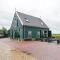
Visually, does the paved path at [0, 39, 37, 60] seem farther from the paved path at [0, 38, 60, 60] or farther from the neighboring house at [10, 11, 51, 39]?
the neighboring house at [10, 11, 51, 39]

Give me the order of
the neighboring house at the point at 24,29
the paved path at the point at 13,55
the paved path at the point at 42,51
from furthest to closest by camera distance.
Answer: the neighboring house at the point at 24,29 → the paved path at the point at 42,51 → the paved path at the point at 13,55

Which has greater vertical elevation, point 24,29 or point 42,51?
point 24,29

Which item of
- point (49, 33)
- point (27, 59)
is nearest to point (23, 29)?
point (49, 33)

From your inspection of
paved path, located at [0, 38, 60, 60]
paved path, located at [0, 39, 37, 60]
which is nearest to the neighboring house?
paved path, located at [0, 38, 60, 60]

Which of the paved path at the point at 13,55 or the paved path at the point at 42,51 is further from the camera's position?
the paved path at the point at 42,51

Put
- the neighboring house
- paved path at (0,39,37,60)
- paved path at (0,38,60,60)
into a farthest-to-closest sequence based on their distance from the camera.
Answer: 1. the neighboring house
2. paved path at (0,38,60,60)
3. paved path at (0,39,37,60)

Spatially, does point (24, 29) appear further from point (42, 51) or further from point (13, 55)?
point (13, 55)

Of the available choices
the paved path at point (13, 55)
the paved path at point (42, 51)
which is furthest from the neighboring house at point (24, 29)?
the paved path at point (13, 55)

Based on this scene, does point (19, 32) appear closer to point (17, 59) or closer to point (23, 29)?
point (23, 29)

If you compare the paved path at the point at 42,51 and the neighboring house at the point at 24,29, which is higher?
the neighboring house at the point at 24,29

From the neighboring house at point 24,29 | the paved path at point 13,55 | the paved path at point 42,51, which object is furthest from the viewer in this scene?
the neighboring house at point 24,29

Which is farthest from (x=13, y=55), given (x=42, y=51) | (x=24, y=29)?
(x=24, y=29)

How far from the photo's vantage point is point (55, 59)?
890 centimetres

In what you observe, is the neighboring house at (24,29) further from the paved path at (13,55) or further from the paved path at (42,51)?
the paved path at (13,55)
